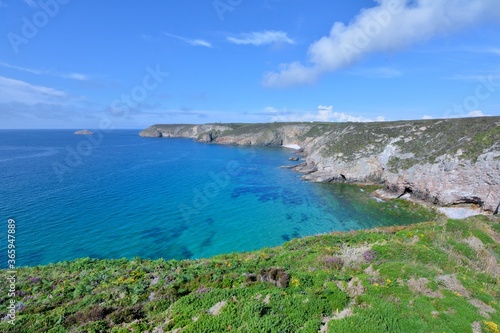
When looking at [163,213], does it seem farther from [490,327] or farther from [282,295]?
[490,327]

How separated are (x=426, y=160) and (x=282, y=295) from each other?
57.8 metres

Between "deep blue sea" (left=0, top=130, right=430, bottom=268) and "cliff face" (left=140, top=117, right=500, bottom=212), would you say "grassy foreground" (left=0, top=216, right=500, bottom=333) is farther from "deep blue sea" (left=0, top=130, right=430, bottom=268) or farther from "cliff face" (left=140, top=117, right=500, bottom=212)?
"cliff face" (left=140, top=117, right=500, bottom=212)

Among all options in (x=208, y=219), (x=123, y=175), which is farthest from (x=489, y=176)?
(x=123, y=175)

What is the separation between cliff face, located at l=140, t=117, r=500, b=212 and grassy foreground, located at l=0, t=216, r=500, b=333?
104ft

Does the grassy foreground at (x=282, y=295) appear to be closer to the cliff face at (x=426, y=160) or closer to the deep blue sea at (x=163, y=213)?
the deep blue sea at (x=163, y=213)

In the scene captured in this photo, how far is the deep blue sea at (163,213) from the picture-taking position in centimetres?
3306

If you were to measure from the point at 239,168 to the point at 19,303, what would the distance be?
249 feet

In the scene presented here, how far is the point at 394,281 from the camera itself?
1409cm

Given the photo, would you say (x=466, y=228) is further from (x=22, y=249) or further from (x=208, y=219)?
(x=22, y=249)

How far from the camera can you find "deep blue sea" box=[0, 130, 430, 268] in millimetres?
33062

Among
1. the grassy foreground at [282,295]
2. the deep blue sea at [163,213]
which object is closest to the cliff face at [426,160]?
the deep blue sea at [163,213]

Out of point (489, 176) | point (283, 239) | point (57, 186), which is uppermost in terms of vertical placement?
point (489, 176)

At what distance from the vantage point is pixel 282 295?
12.7 metres

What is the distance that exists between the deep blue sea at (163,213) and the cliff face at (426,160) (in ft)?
29.6
